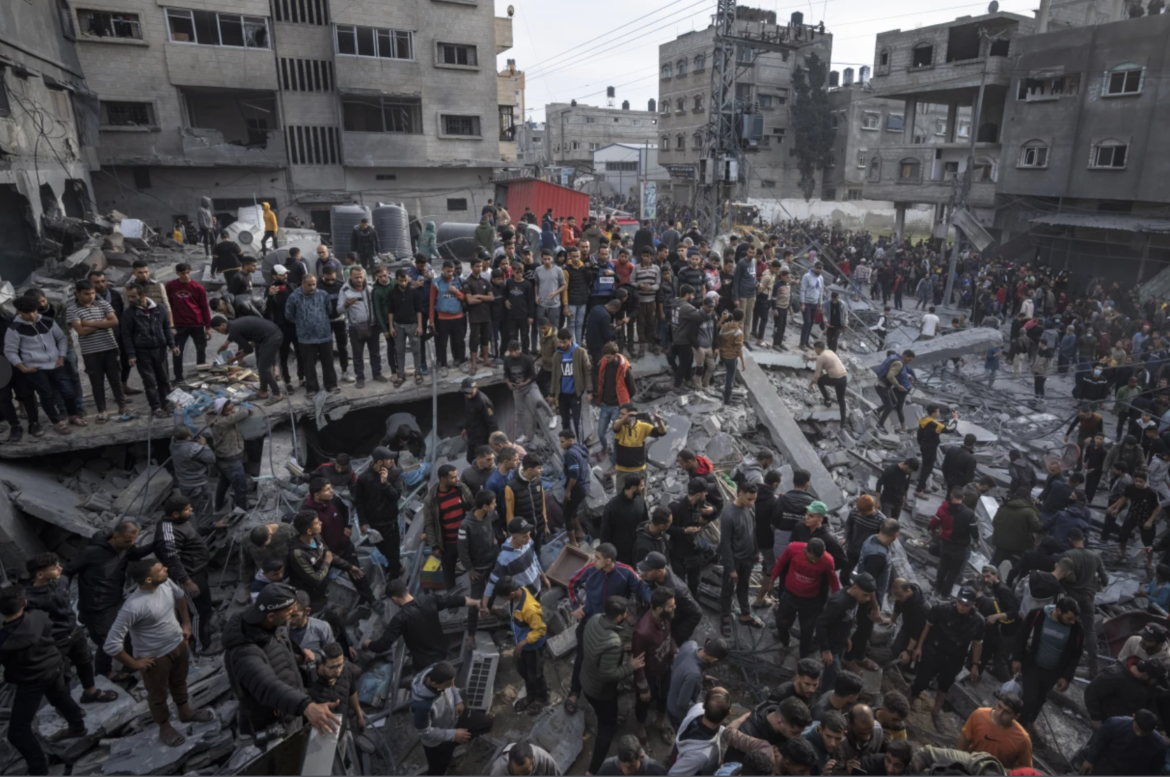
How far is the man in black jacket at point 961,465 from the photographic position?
909 centimetres

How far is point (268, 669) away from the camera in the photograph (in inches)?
177

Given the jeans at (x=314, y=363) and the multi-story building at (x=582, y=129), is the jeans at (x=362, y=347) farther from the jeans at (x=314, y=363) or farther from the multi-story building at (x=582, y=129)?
the multi-story building at (x=582, y=129)

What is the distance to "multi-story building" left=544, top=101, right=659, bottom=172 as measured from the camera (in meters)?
69.3

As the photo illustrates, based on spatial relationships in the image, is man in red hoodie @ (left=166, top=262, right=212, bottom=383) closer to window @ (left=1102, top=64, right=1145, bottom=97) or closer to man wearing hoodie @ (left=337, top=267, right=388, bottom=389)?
man wearing hoodie @ (left=337, top=267, right=388, bottom=389)

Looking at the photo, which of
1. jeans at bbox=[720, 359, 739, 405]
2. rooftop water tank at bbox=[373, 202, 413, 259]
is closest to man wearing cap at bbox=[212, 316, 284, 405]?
jeans at bbox=[720, 359, 739, 405]

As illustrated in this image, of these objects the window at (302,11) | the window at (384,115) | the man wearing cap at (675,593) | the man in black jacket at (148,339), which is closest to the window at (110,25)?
the window at (302,11)

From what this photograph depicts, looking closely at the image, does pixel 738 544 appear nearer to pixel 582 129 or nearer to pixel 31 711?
pixel 31 711

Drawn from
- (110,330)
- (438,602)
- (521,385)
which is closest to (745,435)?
(521,385)

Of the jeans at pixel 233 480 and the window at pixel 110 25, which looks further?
the window at pixel 110 25

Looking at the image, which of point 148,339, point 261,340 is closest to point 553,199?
point 261,340

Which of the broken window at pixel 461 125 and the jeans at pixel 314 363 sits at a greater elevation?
the broken window at pixel 461 125

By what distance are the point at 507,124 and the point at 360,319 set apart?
26059 millimetres

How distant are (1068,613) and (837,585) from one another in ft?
6.08

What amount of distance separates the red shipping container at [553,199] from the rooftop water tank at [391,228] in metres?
7.74
